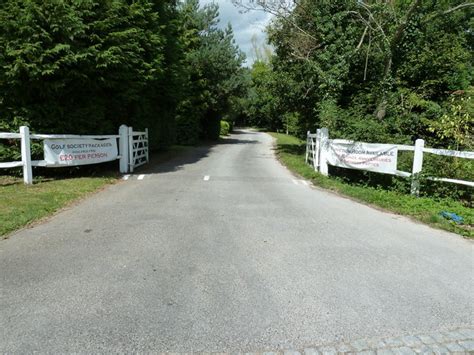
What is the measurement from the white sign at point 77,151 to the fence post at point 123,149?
0.41 meters

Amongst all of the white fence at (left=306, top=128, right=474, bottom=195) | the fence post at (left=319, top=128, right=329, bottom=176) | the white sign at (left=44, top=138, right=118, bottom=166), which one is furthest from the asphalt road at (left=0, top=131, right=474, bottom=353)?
the fence post at (left=319, top=128, right=329, bottom=176)

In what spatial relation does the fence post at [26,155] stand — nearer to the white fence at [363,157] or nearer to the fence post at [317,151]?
the white fence at [363,157]

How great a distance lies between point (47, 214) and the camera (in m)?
6.45

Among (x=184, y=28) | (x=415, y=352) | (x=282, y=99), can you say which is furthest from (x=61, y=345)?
(x=184, y=28)

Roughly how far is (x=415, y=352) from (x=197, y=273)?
2.22 metres

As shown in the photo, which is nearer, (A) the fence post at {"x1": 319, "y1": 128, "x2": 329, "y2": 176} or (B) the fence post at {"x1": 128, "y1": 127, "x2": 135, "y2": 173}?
(A) the fence post at {"x1": 319, "y1": 128, "x2": 329, "y2": 176}

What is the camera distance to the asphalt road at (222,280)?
295 centimetres

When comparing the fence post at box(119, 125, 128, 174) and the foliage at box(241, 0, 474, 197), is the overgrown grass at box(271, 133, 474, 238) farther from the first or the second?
the fence post at box(119, 125, 128, 174)

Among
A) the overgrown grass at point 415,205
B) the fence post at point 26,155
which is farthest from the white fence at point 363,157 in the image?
the fence post at point 26,155

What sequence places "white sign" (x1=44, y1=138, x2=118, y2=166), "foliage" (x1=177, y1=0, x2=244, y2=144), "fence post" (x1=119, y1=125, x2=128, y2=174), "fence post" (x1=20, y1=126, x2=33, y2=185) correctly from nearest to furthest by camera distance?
"fence post" (x1=20, y1=126, x2=33, y2=185) → "white sign" (x1=44, y1=138, x2=118, y2=166) → "fence post" (x1=119, y1=125, x2=128, y2=174) → "foliage" (x1=177, y1=0, x2=244, y2=144)

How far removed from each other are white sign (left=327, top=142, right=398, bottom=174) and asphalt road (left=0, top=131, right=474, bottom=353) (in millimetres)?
2512

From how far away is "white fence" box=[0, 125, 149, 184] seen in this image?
8570 millimetres

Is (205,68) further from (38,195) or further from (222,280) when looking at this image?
(222,280)

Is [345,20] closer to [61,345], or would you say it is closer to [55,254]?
[55,254]
